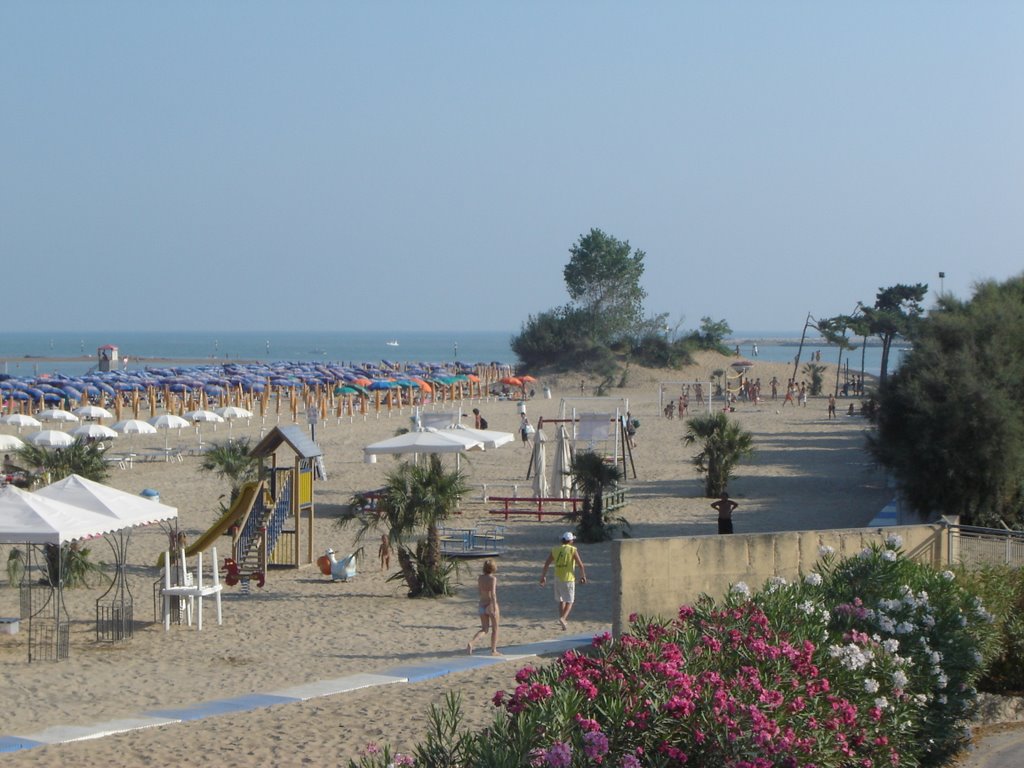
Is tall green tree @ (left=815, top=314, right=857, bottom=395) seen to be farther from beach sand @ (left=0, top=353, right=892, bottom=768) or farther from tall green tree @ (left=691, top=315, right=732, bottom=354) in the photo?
beach sand @ (left=0, top=353, right=892, bottom=768)

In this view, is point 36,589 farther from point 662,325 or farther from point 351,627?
point 662,325

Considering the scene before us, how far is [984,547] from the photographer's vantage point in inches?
446

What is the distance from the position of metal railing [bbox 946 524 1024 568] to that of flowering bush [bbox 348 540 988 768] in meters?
1.67

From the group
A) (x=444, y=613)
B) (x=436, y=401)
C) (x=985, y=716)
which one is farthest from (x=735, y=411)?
(x=985, y=716)

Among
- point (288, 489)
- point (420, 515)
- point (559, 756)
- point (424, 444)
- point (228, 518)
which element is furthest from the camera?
point (424, 444)

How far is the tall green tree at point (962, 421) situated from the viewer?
61.0ft

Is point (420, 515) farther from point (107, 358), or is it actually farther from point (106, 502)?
point (107, 358)

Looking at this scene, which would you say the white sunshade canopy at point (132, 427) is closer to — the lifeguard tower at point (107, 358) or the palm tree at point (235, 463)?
the palm tree at point (235, 463)

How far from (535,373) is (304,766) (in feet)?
244

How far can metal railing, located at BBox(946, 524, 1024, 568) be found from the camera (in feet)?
36.3

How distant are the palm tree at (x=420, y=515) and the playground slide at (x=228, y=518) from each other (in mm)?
1723

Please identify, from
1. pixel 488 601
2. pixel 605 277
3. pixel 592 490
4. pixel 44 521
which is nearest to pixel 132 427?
pixel 592 490

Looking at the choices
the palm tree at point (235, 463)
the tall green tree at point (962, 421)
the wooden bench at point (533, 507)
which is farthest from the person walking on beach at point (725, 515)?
the palm tree at point (235, 463)

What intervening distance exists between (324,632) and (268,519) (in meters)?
4.10
